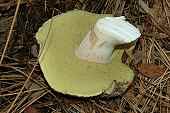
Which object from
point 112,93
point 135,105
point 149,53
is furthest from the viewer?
point 149,53

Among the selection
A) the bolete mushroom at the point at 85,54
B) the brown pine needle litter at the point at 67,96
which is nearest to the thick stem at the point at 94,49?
the bolete mushroom at the point at 85,54

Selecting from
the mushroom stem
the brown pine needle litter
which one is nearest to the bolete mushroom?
the mushroom stem

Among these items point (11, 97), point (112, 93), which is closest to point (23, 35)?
point (11, 97)

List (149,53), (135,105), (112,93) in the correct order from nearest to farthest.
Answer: (112,93) < (135,105) < (149,53)

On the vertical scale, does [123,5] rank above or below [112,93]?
above

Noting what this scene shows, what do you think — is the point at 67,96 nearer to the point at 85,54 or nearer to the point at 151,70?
the point at 85,54

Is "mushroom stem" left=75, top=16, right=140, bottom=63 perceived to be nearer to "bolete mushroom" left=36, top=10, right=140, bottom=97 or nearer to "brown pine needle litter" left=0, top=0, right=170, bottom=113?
"bolete mushroom" left=36, top=10, right=140, bottom=97

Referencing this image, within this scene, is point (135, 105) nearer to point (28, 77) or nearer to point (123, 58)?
point (123, 58)

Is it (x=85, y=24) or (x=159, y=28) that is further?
(x=159, y=28)
